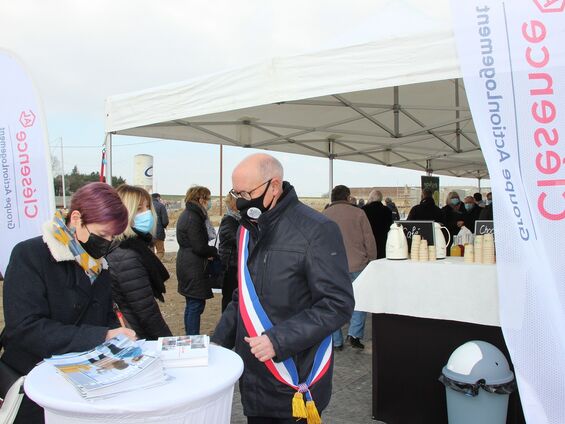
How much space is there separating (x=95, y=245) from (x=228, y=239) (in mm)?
2356

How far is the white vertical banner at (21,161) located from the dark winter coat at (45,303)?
1.78m

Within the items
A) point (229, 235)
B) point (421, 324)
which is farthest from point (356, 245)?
point (421, 324)

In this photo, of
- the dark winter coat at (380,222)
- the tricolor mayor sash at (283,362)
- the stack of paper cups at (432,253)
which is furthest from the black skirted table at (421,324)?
the dark winter coat at (380,222)

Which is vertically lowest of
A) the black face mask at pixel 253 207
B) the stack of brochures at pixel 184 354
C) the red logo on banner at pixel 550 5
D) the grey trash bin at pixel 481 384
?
the grey trash bin at pixel 481 384

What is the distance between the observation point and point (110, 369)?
1389 millimetres

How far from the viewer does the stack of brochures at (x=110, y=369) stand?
1.29 metres

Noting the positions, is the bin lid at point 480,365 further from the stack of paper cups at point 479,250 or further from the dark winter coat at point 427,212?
the dark winter coat at point 427,212

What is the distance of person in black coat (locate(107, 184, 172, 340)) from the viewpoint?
102 inches

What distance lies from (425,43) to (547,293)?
149 centimetres

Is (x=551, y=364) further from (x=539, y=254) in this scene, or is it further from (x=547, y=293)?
(x=539, y=254)

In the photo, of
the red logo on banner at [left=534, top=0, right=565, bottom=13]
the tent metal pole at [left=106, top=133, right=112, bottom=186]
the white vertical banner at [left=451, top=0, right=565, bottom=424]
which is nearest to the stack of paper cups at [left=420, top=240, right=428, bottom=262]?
the white vertical banner at [left=451, top=0, right=565, bottom=424]

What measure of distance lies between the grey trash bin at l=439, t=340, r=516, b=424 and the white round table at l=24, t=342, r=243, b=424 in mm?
1528

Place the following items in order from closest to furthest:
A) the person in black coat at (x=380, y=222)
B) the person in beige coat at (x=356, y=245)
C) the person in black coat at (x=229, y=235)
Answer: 1. the person in black coat at (x=229, y=235)
2. the person in beige coat at (x=356, y=245)
3. the person in black coat at (x=380, y=222)

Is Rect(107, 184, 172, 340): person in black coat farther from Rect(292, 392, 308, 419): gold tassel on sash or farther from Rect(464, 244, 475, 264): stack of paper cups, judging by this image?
Rect(464, 244, 475, 264): stack of paper cups
